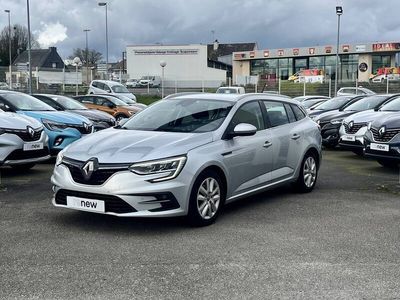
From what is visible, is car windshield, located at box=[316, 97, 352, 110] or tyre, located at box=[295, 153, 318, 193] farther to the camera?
car windshield, located at box=[316, 97, 352, 110]

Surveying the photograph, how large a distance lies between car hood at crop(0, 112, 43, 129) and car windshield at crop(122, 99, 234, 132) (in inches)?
111

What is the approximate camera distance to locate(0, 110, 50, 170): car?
28.9 feet

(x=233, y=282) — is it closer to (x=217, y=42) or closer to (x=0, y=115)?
(x=0, y=115)

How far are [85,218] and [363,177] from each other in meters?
5.53

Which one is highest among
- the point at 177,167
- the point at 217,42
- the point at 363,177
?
the point at 217,42

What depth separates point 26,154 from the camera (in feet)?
30.0

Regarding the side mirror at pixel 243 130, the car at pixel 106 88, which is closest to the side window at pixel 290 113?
the side mirror at pixel 243 130

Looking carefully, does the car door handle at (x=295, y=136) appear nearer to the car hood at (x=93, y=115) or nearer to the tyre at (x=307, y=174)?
the tyre at (x=307, y=174)

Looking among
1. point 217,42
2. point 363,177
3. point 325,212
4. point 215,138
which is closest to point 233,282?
point 215,138

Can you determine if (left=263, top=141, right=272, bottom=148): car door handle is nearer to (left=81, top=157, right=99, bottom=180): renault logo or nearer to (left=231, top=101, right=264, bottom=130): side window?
(left=231, top=101, right=264, bottom=130): side window

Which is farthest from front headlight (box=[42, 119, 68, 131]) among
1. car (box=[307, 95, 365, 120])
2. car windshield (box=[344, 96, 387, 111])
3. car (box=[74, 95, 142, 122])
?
car (box=[74, 95, 142, 122])

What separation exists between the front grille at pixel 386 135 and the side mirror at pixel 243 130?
13.2 feet

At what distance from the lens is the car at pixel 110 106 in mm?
20297

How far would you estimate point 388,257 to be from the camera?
16.6ft
